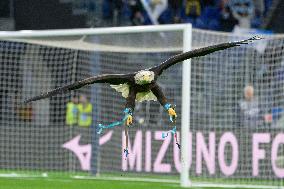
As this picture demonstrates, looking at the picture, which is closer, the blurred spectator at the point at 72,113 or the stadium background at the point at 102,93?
the stadium background at the point at 102,93

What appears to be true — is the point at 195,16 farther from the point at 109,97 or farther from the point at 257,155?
the point at 257,155

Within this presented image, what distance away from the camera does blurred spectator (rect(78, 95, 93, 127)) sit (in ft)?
58.6

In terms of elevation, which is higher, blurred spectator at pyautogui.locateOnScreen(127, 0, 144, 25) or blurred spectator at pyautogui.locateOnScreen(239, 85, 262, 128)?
blurred spectator at pyautogui.locateOnScreen(127, 0, 144, 25)

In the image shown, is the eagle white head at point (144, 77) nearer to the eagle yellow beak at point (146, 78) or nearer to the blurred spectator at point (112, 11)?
the eagle yellow beak at point (146, 78)

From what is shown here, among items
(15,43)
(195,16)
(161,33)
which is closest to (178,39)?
(161,33)

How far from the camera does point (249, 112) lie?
16625mm

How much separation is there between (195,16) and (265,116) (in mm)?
7702

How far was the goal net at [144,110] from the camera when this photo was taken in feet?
52.6

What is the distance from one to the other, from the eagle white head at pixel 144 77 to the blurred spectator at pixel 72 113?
30.0ft

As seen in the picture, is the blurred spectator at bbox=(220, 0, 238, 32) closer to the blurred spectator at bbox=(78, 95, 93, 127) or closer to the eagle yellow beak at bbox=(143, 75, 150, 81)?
the blurred spectator at bbox=(78, 95, 93, 127)

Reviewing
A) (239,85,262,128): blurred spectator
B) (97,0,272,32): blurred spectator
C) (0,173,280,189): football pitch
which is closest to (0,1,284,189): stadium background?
(239,85,262,128): blurred spectator

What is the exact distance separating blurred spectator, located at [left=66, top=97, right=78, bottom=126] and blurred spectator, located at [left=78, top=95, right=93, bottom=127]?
0.09 m

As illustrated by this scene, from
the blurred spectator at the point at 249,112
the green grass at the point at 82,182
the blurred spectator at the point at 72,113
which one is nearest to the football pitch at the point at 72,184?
the green grass at the point at 82,182

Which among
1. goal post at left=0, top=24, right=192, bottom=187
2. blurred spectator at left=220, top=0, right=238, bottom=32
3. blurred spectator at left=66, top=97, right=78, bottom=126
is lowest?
blurred spectator at left=66, top=97, right=78, bottom=126
